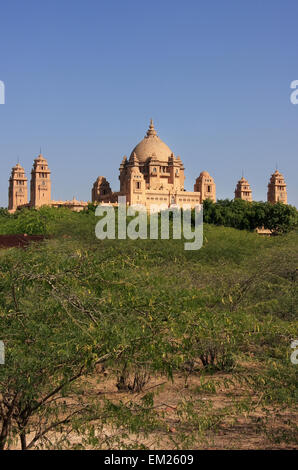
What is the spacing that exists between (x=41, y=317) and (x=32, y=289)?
1.72ft

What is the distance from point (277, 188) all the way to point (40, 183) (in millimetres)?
39638

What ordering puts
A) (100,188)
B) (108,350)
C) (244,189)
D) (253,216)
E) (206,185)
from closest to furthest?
(108,350), (253,216), (206,185), (100,188), (244,189)

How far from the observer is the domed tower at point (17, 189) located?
315 feet

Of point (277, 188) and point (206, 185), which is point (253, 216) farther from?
point (277, 188)

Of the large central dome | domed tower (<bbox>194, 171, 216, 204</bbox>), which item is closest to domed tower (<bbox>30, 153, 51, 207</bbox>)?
the large central dome

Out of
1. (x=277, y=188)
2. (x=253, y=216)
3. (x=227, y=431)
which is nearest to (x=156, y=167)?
(x=277, y=188)

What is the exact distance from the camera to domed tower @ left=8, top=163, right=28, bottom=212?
9606 cm

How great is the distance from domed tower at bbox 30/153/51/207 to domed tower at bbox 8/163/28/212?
23.5 ft

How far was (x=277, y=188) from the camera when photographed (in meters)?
102

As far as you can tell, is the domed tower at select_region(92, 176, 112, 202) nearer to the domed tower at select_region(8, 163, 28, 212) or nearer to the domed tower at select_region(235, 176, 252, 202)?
the domed tower at select_region(8, 163, 28, 212)

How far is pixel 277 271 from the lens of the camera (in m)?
17.7

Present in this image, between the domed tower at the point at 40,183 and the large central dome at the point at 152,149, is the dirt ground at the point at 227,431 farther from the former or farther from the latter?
the large central dome at the point at 152,149

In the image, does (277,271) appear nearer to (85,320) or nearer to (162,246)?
(162,246)
